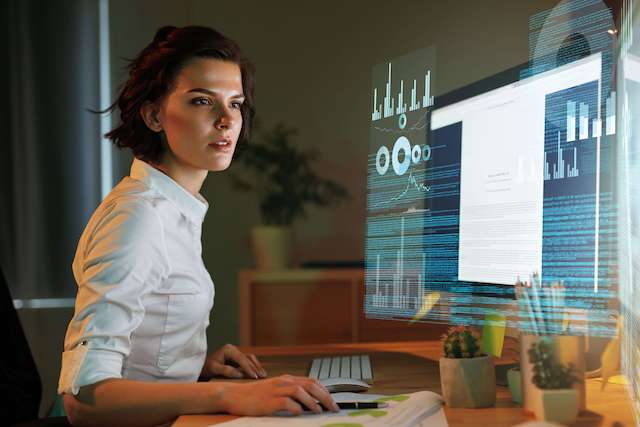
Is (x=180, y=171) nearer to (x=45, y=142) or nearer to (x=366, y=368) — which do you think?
(x=366, y=368)

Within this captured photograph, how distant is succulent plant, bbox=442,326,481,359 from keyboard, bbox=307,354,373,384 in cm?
29

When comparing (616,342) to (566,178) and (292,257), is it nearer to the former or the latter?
(566,178)

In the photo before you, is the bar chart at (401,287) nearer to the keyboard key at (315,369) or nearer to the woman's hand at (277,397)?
the woman's hand at (277,397)

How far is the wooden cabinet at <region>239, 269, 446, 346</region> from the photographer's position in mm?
2986

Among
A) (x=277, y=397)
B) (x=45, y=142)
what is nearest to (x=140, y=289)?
(x=277, y=397)

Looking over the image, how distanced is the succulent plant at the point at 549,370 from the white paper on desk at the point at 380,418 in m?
0.12

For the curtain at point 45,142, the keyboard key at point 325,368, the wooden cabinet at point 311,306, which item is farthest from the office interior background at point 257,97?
the wooden cabinet at point 311,306

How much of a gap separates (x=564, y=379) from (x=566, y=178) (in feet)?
0.74

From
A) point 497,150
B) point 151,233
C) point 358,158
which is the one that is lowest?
point 151,233

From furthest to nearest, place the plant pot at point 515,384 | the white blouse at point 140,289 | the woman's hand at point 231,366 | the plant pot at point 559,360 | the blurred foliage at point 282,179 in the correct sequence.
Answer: the blurred foliage at point 282,179, the woman's hand at point 231,366, the white blouse at point 140,289, the plant pot at point 515,384, the plant pot at point 559,360

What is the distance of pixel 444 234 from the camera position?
3.11 feet

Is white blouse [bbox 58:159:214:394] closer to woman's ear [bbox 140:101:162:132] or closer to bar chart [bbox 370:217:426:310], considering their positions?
woman's ear [bbox 140:101:162:132]

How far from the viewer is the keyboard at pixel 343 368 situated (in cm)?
121

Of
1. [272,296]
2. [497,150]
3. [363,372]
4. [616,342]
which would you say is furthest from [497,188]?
[272,296]
